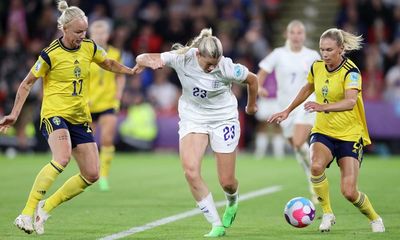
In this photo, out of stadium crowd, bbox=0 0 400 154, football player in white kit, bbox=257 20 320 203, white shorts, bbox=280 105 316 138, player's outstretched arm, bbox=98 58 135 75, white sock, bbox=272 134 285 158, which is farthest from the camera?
stadium crowd, bbox=0 0 400 154

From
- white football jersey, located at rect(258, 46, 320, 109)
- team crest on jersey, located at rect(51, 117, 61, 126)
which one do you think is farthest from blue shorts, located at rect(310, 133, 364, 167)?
white football jersey, located at rect(258, 46, 320, 109)

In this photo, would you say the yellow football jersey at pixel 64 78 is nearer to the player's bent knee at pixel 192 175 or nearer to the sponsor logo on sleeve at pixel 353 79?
the player's bent knee at pixel 192 175

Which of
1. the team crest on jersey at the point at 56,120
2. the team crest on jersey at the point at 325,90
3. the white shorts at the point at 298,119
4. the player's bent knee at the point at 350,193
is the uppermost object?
the team crest on jersey at the point at 325,90

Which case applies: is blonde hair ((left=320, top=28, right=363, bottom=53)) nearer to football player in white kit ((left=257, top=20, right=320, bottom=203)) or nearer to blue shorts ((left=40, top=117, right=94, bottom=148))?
blue shorts ((left=40, top=117, right=94, bottom=148))

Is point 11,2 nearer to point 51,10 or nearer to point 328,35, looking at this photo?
point 51,10

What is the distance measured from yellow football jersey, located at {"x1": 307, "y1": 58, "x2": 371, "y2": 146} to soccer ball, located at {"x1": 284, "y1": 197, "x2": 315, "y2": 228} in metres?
0.81

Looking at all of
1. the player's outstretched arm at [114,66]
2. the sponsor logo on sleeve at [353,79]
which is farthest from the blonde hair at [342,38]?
the player's outstretched arm at [114,66]

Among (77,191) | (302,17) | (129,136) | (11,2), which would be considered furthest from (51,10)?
(77,191)

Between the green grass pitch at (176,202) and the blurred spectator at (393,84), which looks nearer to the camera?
the green grass pitch at (176,202)

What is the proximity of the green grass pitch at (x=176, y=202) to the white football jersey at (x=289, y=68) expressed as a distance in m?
1.52

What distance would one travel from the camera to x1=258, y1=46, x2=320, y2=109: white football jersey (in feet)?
44.8

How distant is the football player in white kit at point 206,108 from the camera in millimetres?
9469

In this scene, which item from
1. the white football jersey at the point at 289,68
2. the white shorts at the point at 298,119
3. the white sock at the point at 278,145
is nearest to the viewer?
the white shorts at the point at 298,119

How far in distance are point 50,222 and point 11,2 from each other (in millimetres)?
17526
